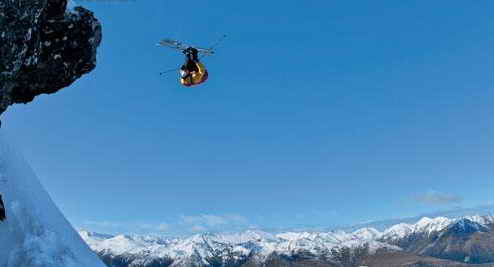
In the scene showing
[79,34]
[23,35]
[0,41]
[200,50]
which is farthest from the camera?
[200,50]

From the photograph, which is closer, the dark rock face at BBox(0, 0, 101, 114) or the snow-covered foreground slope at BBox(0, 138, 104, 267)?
the dark rock face at BBox(0, 0, 101, 114)

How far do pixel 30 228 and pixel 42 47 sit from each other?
7898mm

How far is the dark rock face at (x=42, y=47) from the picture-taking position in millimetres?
15895

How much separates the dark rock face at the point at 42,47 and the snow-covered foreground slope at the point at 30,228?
3.48 m

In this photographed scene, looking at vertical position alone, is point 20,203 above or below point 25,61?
below

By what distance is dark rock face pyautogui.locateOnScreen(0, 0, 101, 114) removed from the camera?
15.9 m

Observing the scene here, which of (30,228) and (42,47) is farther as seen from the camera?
(42,47)

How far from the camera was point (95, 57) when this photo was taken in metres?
22.4

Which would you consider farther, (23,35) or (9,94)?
(9,94)

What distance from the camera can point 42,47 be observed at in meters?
19.6

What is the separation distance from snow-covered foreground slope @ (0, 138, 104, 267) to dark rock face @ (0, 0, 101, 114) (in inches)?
137

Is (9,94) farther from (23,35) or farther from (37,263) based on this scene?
(37,263)

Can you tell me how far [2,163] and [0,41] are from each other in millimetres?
7200

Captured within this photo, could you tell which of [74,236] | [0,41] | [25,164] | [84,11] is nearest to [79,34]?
[84,11]
